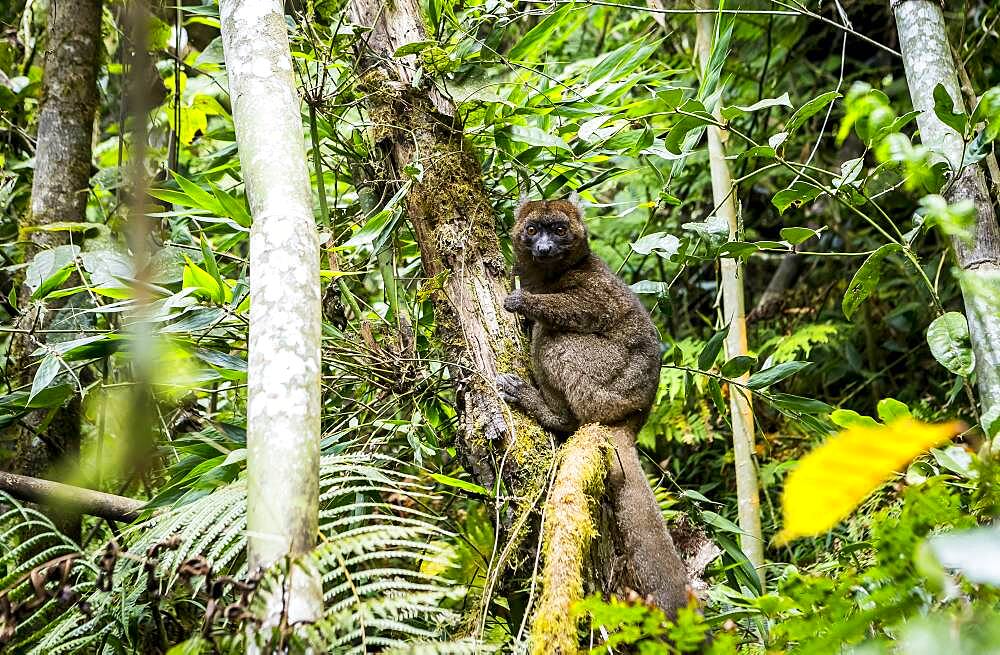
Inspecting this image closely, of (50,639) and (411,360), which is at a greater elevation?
(411,360)

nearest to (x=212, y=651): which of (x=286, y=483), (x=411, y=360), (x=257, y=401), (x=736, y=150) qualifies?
(x=286, y=483)

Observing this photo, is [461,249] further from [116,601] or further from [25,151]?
[25,151]

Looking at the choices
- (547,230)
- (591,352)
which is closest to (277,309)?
(591,352)

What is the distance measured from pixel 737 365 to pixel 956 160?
1.26 meters

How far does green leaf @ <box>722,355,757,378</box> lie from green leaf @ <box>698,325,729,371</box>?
10 cm

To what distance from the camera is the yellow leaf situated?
103 centimetres

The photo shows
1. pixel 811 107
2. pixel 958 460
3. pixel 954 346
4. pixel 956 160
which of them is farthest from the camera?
pixel 811 107

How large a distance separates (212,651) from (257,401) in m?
0.59

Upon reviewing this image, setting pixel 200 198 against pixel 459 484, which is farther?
pixel 200 198

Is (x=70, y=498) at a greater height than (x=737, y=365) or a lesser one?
lesser

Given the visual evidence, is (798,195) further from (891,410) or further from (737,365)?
(891,410)

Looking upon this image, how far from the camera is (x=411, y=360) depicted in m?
3.76

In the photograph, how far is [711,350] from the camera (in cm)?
396

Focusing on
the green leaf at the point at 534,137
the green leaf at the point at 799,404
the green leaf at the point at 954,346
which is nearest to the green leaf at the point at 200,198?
the green leaf at the point at 534,137
